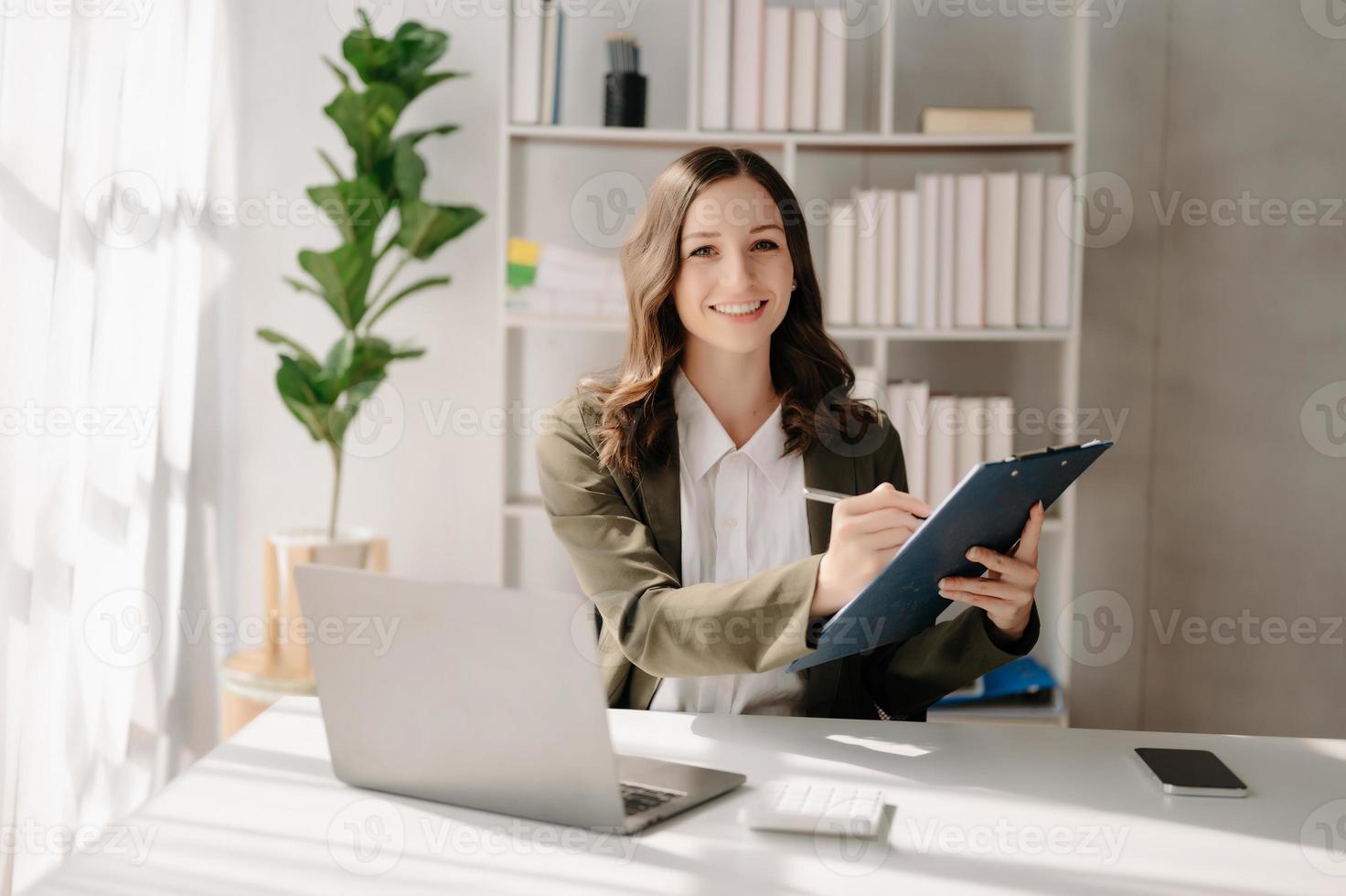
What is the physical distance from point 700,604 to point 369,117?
1798 millimetres

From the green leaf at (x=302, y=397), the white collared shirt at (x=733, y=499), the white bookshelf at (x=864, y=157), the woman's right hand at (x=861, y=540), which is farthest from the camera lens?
the white bookshelf at (x=864, y=157)

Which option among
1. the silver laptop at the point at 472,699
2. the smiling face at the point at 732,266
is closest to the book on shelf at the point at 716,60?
the smiling face at the point at 732,266

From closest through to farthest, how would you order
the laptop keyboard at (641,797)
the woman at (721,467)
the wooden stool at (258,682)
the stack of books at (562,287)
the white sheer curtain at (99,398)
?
1. the laptop keyboard at (641,797)
2. the woman at (721,467)
3. the white sheer curtain at (99,398)
4. the wooden stool at (258,682)
5. the stack of books at (562,287)

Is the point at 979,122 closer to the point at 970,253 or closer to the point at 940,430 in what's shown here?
the point at 970,253

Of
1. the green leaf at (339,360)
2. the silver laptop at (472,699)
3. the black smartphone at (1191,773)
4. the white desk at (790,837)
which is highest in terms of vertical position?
the green leaf at (339,360)

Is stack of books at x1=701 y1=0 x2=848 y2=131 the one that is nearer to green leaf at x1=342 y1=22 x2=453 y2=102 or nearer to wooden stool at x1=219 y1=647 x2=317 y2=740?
green leaf at x1=342 y1=22 x2=453 y2=102

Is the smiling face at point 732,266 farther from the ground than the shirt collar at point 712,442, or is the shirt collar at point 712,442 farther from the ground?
the smiling face at point 732,266

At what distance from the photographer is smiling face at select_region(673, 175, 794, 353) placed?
176 cm

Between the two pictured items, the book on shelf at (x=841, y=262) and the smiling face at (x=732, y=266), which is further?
the book on shelf at (x=841, y=262)

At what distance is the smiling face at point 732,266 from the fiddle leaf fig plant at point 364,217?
121 centimetres

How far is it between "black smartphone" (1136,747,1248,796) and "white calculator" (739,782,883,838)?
313mm

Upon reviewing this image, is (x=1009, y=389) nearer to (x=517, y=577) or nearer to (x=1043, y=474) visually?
(x=517, y=577)

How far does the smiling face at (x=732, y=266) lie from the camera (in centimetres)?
176

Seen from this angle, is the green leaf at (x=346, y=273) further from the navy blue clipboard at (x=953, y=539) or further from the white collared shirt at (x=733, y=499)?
the navy blue clipboard at (x=953, y=539)
